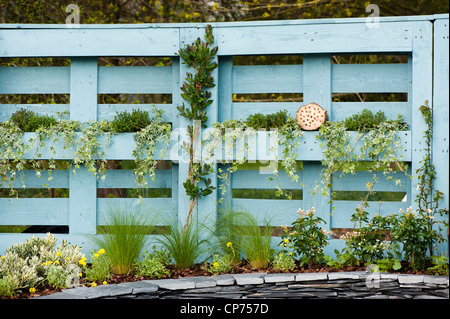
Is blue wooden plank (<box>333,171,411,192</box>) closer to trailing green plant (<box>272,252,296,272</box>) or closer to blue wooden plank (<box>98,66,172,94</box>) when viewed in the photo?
trailing green plant (<box>272,252,296,272</box>)

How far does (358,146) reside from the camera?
13.5ft

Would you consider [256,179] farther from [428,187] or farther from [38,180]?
[38,180]

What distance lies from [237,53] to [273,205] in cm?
138

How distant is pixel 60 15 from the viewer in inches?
246

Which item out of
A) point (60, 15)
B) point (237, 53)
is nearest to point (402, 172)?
point (237, 53)

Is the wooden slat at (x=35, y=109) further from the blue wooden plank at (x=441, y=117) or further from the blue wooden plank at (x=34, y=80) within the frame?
the blue wooden plank at (x=441, y=117)

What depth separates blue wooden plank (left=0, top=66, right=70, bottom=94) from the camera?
14.9 feet

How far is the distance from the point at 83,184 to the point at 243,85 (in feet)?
5.61

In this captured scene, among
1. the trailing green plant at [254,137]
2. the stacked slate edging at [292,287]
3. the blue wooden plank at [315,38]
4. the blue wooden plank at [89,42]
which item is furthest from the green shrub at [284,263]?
the blue wooden plank at [89,42]

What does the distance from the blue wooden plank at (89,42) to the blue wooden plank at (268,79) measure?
2.09 feet

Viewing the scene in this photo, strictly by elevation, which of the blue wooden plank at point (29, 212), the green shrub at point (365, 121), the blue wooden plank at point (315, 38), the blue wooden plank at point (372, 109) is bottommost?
the blue wooden plank at point (29, 212)

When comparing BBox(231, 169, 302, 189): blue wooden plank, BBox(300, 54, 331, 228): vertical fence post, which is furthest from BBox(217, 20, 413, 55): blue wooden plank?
BBox(231, 169, 302, 189): blue wooden plank

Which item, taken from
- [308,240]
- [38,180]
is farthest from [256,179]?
[38,180]

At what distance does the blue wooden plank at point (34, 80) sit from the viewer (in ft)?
14.9
